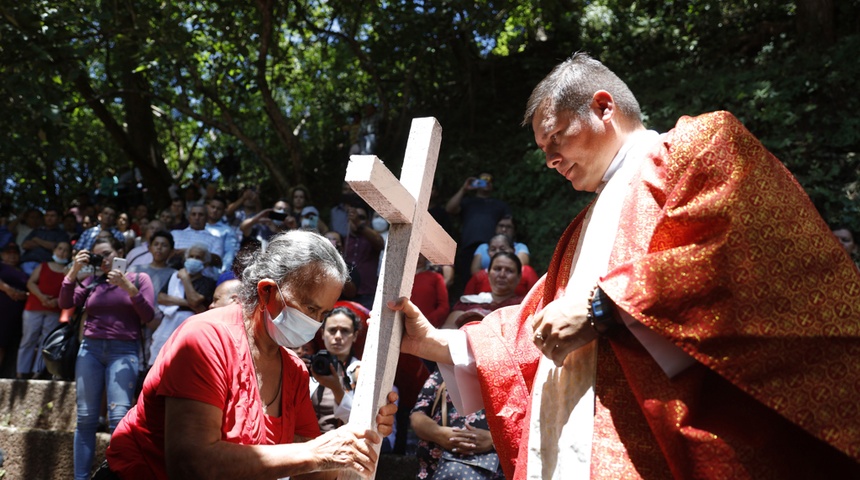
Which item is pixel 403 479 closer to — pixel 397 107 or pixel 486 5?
pixel 486 5

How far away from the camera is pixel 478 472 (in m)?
5.11

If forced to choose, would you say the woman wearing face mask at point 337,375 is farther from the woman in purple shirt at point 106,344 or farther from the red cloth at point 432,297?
the woman in purple shirt at point 106,344

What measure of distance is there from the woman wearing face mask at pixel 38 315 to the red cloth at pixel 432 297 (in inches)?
175

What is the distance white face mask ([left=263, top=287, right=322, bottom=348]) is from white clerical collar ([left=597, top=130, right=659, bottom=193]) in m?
1.31

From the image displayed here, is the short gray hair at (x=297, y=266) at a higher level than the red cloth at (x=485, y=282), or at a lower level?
higher

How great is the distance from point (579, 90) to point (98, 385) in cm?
531

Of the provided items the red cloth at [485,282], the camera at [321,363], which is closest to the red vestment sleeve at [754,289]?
the camera at [321,363]

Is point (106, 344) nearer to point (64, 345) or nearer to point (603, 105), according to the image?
point (64, 345)

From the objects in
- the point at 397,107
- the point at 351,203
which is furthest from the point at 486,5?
the point at 351,203

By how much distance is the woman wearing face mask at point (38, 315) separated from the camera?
9.30 metres

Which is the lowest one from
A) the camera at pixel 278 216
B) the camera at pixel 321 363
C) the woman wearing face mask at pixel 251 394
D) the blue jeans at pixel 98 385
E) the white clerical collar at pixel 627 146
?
the blue jeans at pixel 98 385

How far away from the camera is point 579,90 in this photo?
2.92 metres

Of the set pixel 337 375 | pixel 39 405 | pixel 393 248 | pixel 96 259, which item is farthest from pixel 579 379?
pixel 39 405

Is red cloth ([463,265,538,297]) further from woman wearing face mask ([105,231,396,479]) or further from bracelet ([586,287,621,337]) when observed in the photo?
bracelet ([586,287,621,337])
